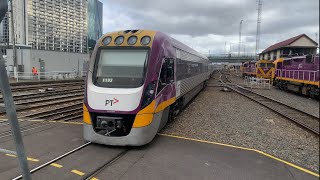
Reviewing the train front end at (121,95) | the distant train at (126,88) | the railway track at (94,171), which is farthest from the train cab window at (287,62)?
the railway track at (94,171)

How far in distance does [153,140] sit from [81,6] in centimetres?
1565

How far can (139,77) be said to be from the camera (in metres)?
6.77

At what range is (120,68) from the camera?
7.00m

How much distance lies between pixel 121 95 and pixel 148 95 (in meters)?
0.65

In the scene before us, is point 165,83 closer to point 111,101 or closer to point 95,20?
point 111,101

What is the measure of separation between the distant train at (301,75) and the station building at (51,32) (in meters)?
16.9

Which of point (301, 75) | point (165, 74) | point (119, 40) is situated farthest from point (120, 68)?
point (301, 75)

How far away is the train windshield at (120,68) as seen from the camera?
22.3 ft

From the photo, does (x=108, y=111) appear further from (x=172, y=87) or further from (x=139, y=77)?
(x=172, y=87)

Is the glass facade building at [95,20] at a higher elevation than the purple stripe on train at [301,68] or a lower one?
higher

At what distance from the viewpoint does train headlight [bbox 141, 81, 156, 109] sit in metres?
6.50

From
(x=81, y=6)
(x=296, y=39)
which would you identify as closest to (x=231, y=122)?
(x=81, y=6)

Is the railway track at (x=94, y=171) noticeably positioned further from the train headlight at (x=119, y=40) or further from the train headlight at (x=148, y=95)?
the train headlight at (x=119, y=40)

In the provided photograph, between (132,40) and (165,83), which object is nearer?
(132,40)
